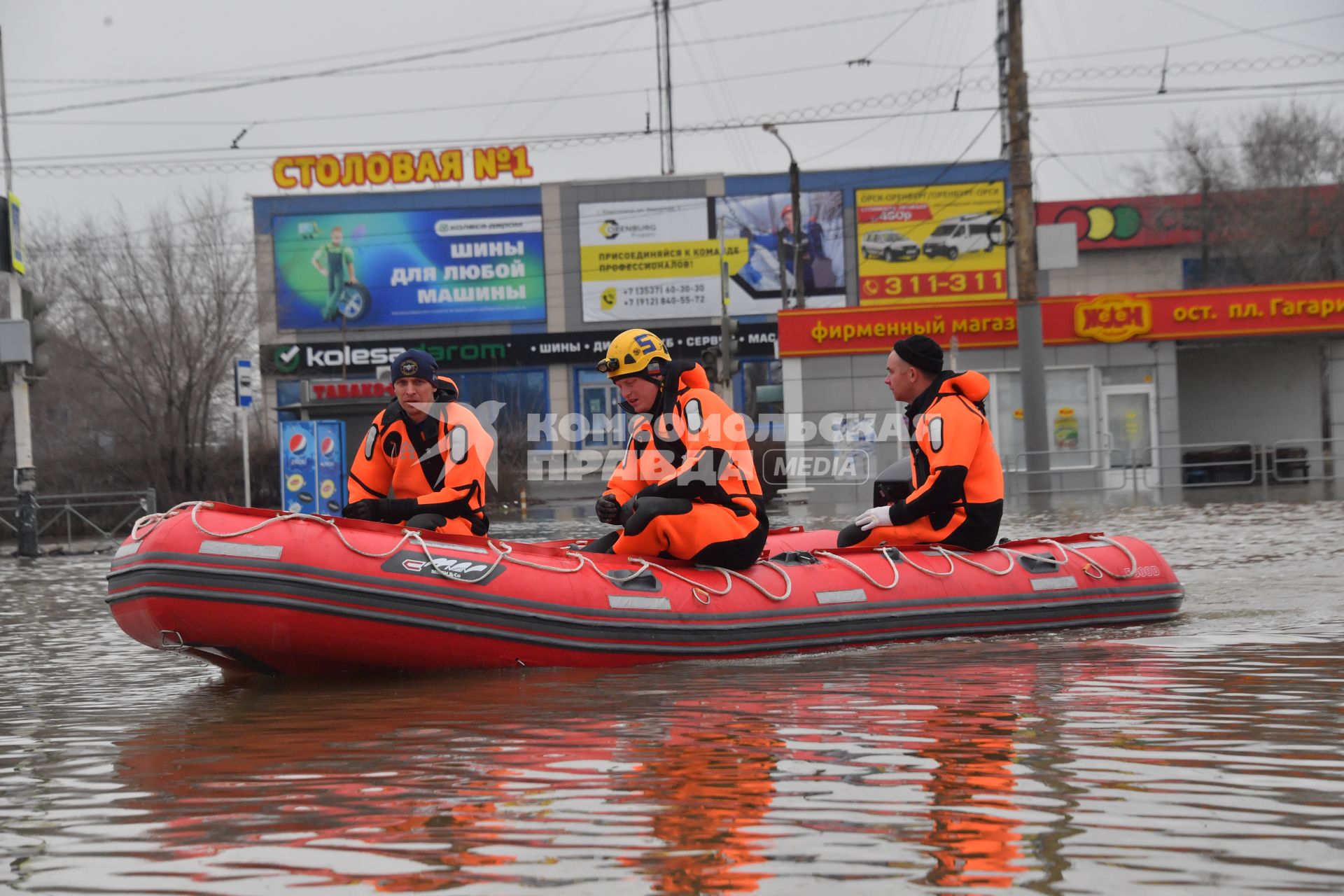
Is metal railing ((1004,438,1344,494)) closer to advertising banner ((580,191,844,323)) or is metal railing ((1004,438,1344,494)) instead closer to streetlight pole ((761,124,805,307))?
streetlight pole ((761,124,805,307))

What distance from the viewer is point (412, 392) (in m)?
7.70

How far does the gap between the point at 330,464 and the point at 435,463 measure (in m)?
14.4

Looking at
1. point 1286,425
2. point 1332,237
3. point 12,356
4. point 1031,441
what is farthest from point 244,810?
point 1332,237

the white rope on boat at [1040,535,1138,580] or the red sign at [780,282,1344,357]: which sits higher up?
the red sign at [780,282,1344,357]

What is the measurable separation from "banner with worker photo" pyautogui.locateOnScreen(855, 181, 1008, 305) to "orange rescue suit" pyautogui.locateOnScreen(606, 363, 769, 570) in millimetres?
34750

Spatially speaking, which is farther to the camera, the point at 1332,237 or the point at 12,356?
the point at 1332,237

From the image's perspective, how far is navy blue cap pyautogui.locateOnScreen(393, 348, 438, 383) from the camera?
302 inches

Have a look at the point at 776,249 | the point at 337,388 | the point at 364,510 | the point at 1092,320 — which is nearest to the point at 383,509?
the point at 364,510

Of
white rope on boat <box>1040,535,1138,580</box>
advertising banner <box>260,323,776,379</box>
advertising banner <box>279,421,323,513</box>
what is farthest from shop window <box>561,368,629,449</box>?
white rope on boat <box>1040,535,1138,580</box>

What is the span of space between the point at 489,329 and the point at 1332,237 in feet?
81.3

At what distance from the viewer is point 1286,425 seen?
28.2m

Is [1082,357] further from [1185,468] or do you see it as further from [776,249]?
[776,249]

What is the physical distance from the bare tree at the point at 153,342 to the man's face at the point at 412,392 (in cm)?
1994

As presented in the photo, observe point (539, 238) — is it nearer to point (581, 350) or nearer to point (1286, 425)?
point (581, 350)
